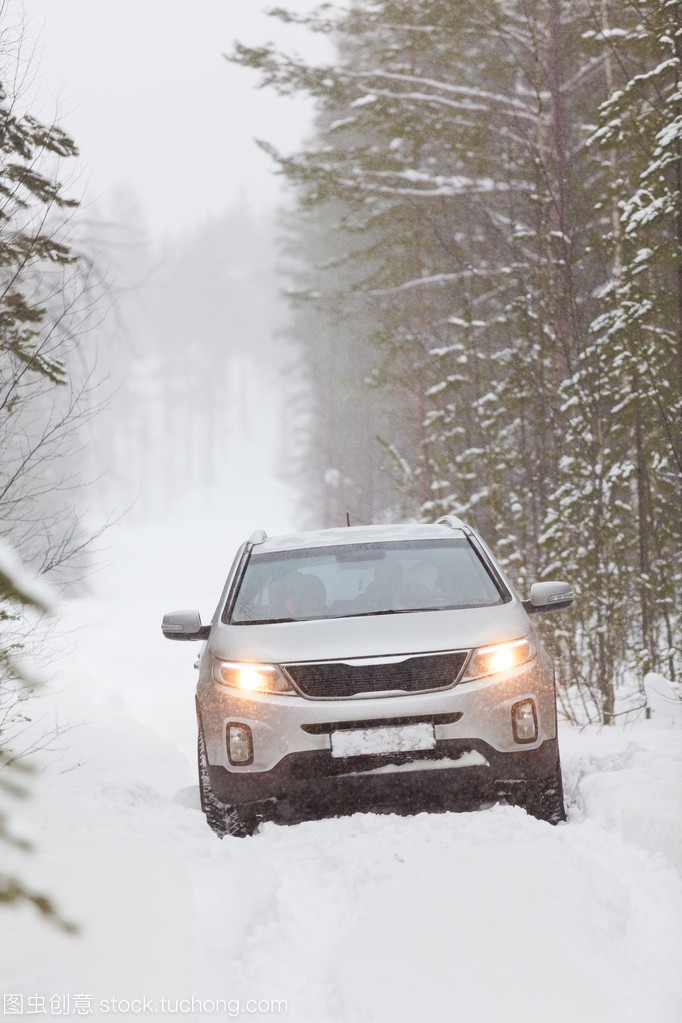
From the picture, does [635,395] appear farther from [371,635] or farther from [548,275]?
[371,635]

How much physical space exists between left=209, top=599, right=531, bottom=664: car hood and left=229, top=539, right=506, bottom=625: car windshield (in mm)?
239

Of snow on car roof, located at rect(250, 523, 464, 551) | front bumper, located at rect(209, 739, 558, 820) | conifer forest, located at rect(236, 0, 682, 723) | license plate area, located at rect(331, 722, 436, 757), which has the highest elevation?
conifer forest, located at rect(236, 0, 682, 723)

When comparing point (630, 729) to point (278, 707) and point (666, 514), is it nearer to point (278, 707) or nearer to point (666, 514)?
point (666, 514)

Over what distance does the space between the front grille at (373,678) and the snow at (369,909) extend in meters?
0.66

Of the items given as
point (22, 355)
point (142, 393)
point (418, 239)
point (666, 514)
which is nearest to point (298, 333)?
point (418, 239)

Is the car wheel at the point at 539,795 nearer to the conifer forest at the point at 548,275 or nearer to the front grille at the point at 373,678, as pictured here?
the front grille at the point at 373,678

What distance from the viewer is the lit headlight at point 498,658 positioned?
5.27 metres

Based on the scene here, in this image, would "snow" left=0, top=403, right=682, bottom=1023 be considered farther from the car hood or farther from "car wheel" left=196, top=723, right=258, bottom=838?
the car hood

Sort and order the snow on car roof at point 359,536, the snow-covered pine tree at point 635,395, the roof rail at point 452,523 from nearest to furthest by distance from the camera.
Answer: the snow on car roof at point 359,536 → the roof rail at point 452,523 → the snow-covered pine tree at point 635,395

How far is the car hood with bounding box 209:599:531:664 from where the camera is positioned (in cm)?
527

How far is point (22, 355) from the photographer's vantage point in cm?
664

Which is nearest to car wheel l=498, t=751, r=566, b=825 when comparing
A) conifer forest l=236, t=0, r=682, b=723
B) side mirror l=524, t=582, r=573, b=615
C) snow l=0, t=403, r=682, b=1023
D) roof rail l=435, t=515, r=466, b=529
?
snow l=0, t=403, r=682, b=1023

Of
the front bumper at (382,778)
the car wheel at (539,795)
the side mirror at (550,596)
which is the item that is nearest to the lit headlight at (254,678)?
the front bumper at (382,778)

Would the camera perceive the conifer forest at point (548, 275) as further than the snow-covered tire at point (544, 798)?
Yes
